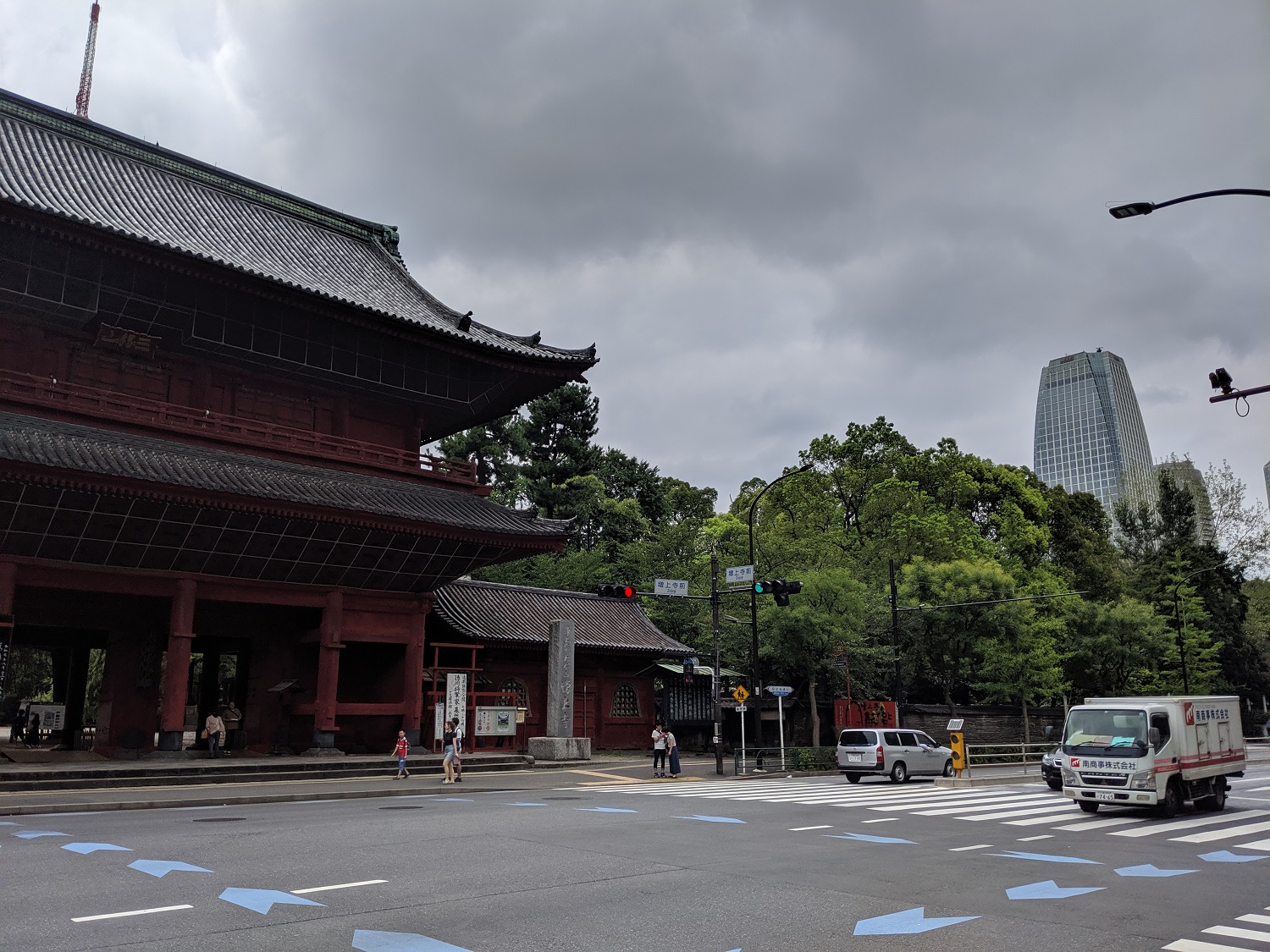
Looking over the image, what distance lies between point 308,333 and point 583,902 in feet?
75.3

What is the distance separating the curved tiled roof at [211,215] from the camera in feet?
87.4

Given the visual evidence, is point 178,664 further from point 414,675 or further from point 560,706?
point 560,706

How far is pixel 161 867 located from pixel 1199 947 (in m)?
10.5

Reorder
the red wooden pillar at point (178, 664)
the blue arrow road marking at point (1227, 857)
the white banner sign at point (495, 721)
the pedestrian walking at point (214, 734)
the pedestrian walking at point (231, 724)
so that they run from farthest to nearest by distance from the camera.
→ 1. the white banner sign at point (495, 721)
2. the pedestrian walking at point (231, 724)
3. the pedestrian walking at point (214, 734)
4. the red wooden pillar at point (178, 664)
5. the blue arrow road marking at point (1227, 857)

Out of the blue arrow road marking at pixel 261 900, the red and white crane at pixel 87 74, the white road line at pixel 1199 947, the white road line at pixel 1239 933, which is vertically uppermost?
Result: the red and white crane at pixel 87 74

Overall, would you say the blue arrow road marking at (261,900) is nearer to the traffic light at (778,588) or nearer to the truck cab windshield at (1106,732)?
the truck cab windshield at (1106,732)

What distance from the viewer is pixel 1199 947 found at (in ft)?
25.6

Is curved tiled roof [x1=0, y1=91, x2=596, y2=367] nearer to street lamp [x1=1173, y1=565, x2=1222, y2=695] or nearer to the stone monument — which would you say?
the stone monument

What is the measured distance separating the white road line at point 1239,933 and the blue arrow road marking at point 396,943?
21.9ft

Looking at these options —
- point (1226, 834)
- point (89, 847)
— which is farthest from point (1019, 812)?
point (89, 847)

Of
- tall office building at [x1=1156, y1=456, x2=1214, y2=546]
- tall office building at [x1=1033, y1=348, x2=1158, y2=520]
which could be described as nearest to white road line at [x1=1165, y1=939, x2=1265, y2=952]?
tall office building at [x1=1156, y1=456, x2=1214, y2=546]

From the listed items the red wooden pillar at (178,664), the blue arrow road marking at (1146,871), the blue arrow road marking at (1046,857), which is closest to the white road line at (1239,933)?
the blue arrow road marking at (1146,871)

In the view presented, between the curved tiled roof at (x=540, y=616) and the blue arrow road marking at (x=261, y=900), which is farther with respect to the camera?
the curved tiled roof at (x=540, y=616)

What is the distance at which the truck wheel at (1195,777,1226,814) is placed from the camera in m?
19.9
